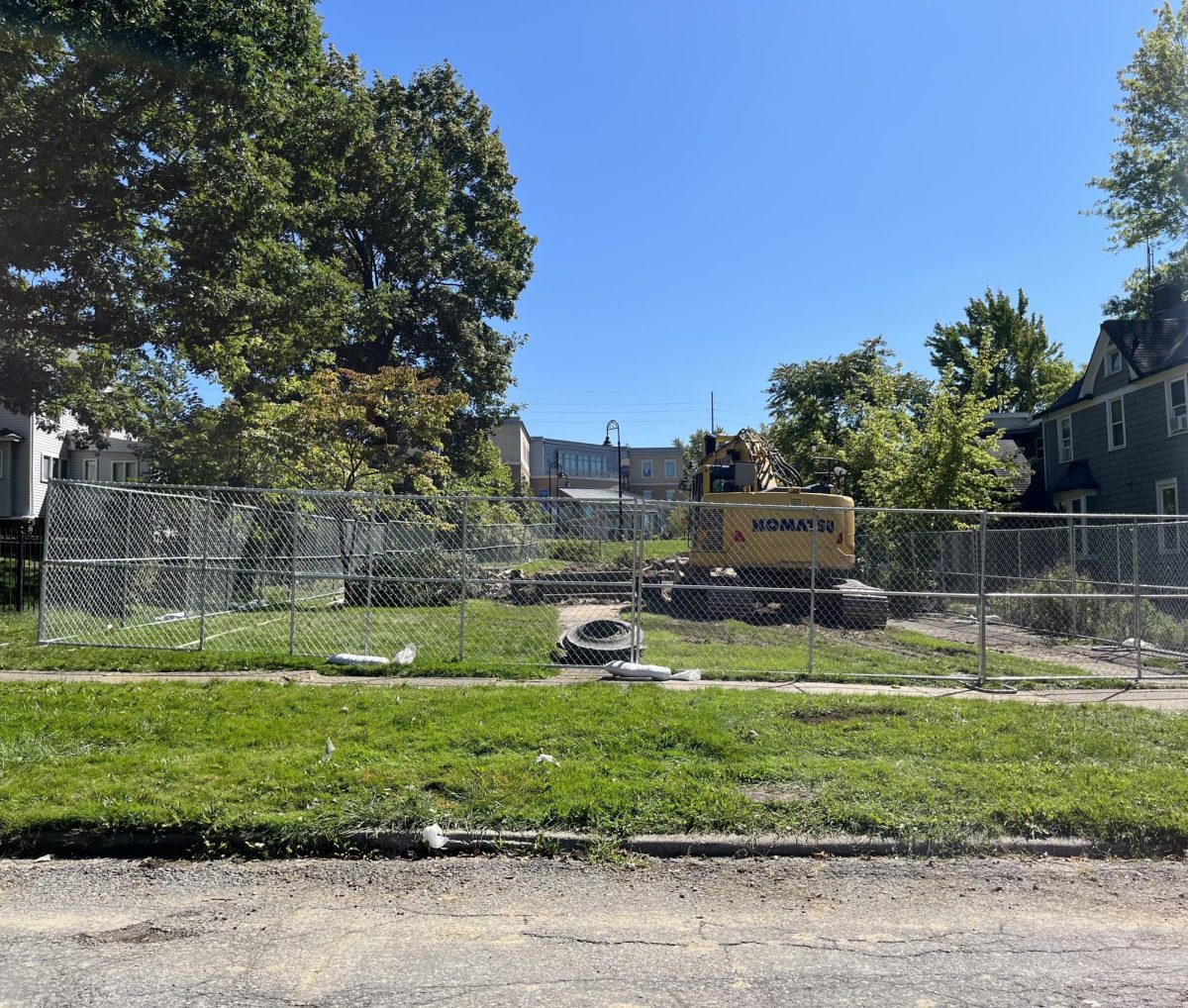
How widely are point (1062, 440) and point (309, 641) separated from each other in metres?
26.9

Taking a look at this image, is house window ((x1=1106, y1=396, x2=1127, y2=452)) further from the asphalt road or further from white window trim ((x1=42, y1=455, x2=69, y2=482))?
white window trim ((x1=42, y1=455, x2=69, y2=482))

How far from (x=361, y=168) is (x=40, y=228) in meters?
17.5

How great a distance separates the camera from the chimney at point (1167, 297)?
2697 cm

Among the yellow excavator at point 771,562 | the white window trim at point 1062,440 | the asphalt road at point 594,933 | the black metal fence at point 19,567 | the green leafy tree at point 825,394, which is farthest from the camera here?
the green leafy tree at point 825,394

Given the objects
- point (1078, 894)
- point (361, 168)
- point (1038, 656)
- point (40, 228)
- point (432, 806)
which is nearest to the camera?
point (1078, 894)

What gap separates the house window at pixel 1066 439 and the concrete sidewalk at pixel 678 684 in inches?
846

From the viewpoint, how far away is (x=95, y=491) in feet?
37.6

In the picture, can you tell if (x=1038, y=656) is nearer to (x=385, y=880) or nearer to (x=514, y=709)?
(x=514, y=709)

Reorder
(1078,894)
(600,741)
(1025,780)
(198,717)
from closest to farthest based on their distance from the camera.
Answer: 1. (1078,894)
2. (1025,780)
3. (600,741)
4. (198,717)

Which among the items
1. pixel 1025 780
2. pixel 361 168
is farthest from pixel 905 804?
pixel 361 168

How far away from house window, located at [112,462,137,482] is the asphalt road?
40958 mm

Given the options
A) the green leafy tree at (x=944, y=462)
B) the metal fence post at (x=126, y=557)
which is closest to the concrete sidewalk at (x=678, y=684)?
the metal fence post at (x=126, y=557)

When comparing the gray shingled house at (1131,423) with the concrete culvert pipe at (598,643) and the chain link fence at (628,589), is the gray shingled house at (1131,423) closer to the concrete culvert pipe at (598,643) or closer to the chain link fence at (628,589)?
the chain link fence at (628,589)

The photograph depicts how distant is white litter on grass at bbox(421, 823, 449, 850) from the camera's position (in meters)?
4.97
